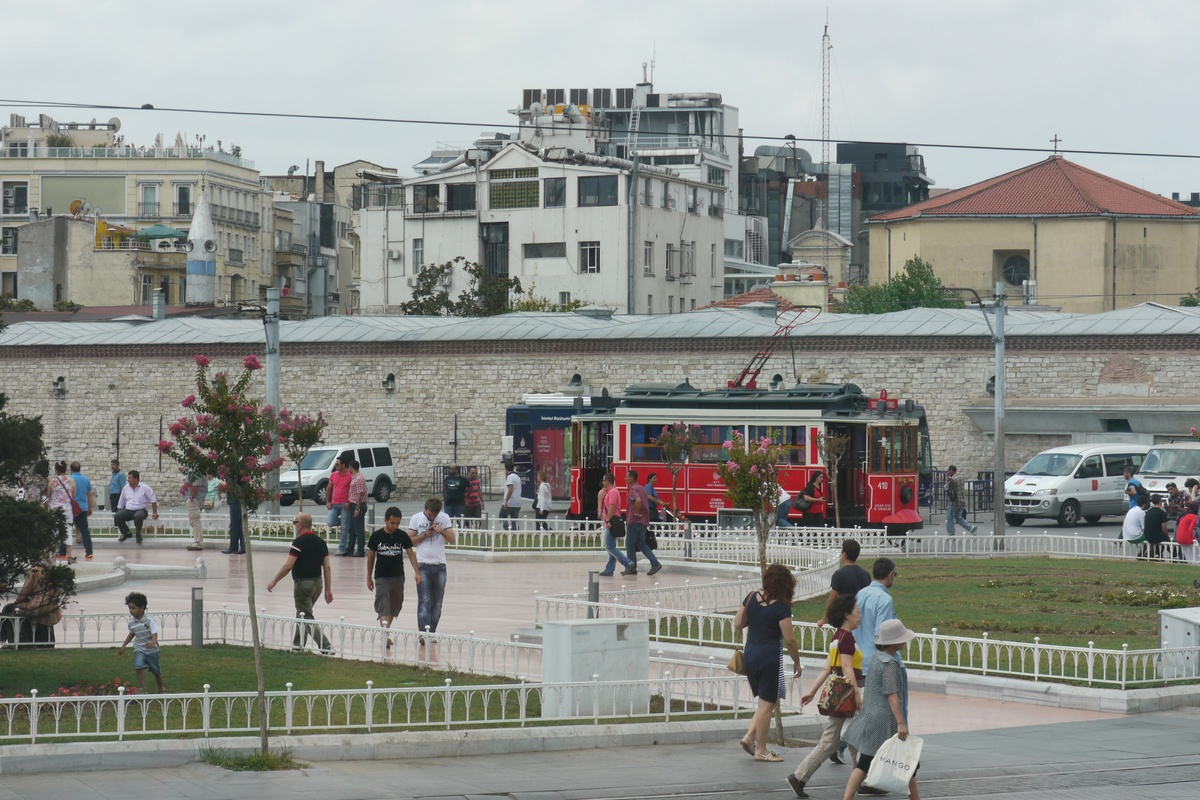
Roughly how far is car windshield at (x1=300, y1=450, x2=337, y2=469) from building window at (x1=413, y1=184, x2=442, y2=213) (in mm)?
34322

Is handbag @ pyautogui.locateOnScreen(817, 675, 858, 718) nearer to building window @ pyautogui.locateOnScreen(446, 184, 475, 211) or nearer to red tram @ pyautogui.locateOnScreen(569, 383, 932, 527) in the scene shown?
red tram @ pyautogui.locateOnScreen(569, 383, 932, 527)

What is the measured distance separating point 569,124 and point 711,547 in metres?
61.1

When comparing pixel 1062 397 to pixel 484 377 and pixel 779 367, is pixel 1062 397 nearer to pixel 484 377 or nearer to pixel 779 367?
pixel 779 367

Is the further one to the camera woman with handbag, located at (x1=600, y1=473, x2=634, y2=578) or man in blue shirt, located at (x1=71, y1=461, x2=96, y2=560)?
man in blue shirt, located at (x1=71, y1=461, x2=96, y2=560)

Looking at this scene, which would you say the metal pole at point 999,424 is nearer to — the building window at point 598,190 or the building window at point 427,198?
the building window at point 598,190

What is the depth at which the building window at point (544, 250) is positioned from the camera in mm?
75062

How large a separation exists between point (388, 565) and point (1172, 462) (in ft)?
73.8

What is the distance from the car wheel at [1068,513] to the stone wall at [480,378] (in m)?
5.69

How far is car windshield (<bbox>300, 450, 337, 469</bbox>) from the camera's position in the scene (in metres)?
44.2

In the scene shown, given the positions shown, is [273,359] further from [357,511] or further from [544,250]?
[544,250]

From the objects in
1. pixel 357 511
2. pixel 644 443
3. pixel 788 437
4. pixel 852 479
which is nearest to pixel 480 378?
pixel 644 443

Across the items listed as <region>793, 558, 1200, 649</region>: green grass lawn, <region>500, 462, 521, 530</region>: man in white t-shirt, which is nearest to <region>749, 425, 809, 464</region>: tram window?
<region>500, 462, 521, 530</region>: man in white t-shirt

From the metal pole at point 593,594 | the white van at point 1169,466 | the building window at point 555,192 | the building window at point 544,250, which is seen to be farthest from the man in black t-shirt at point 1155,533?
the building window at point 544,250

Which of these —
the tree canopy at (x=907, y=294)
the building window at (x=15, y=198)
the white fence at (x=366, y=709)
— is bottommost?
the white fence at (x=366, y=709)
